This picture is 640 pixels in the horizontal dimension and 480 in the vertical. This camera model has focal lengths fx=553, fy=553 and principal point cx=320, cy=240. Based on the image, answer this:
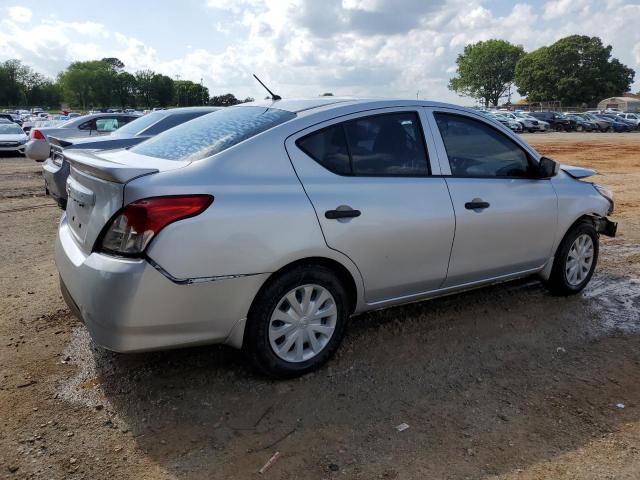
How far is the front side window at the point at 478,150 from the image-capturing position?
3.95 meters

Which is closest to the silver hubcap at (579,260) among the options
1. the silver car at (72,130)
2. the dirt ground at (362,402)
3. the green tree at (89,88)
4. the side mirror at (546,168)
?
the dirt ground at (362,402)

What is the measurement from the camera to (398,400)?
318 centimetres

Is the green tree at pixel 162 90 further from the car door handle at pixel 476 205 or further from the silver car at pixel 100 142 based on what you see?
the car door handle at pixel 476 205

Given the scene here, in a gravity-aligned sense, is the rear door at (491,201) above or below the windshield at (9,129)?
above

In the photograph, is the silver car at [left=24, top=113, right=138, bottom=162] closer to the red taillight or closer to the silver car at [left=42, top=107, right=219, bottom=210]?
the red taillight

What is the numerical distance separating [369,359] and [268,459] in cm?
120

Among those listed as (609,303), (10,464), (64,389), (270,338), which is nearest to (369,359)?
(270,338)

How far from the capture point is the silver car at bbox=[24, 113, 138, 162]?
12.6m

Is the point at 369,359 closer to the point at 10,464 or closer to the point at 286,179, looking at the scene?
the point at 286,179

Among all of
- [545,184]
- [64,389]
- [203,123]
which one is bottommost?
[64,389]

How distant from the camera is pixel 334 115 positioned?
347 centimetres

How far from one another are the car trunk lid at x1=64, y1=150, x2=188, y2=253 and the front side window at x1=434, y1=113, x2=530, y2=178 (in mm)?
1920

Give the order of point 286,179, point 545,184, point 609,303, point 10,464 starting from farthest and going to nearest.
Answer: point 609,303 → point 545,184 → point 286,179 → point 10,464

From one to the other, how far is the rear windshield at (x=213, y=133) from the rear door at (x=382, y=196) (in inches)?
11.3
